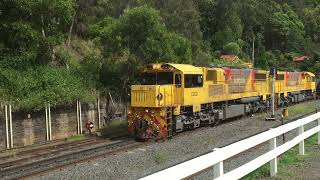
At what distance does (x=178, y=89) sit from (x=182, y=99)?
48cm

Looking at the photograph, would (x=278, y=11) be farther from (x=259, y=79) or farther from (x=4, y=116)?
(x=4, y=116)

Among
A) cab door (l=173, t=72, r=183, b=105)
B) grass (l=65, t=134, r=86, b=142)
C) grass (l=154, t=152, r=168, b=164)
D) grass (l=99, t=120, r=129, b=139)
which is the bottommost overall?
grass (l=65, t=134, r=86, b=142)

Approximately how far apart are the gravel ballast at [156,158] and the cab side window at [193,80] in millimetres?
2250

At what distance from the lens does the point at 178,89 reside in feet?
66.2

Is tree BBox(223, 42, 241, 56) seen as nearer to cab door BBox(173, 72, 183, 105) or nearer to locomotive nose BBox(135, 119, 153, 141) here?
cab door BBox(173, 72, 183, 105)

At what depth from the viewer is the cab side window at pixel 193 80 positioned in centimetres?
2058

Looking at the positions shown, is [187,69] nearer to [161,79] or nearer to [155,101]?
[161,79]

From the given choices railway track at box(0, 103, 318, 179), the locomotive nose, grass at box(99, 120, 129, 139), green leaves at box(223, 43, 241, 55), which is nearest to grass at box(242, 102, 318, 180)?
railway track at box(0, 103, 318, 179)

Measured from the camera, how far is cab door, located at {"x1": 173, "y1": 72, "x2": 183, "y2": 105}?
2014 cm

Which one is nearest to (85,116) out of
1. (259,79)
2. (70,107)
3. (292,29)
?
(70,107)

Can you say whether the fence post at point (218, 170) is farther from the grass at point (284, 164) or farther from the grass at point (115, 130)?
the grass at point (115, 130)

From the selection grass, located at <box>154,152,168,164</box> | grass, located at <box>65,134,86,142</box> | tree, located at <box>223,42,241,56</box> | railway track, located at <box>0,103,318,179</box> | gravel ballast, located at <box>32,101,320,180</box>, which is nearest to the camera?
gravel ballast, located at <box>32,101,320,180</box>

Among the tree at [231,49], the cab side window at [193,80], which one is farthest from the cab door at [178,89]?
the tree at [231,49]

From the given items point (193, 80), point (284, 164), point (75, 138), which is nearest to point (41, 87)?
point (75, 138)
